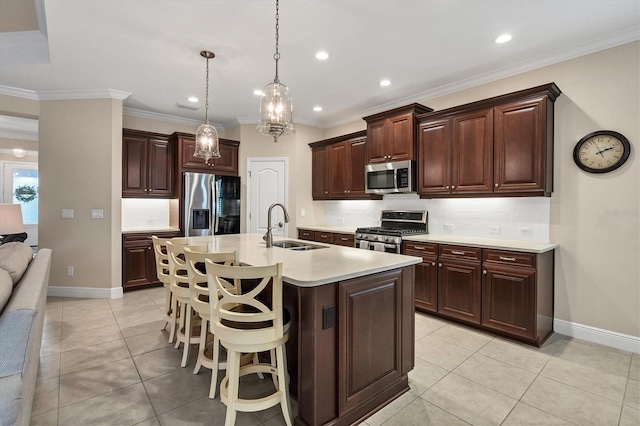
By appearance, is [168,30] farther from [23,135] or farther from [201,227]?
[23,135]

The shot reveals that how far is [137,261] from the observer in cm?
474

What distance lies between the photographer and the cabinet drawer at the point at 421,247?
362cm

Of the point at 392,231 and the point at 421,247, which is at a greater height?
the point at 392,231

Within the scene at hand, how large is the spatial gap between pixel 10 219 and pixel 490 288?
16.1 feet

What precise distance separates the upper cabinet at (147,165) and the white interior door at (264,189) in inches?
52.1

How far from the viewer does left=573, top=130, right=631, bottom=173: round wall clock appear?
286 centimetres

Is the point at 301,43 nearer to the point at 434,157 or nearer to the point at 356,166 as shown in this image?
the point at 434,157

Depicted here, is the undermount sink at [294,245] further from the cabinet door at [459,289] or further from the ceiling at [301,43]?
→ the ceiling at [301,43]

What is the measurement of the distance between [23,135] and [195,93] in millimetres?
5577

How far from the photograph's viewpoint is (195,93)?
4.41 m

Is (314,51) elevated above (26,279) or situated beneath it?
elevated above

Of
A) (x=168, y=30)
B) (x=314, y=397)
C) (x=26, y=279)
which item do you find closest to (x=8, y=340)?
(x=26, y=279)

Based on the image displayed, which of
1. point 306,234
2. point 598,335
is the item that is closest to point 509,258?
point 598,335

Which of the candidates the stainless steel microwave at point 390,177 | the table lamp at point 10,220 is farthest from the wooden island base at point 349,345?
the table lamp at point 10,220
